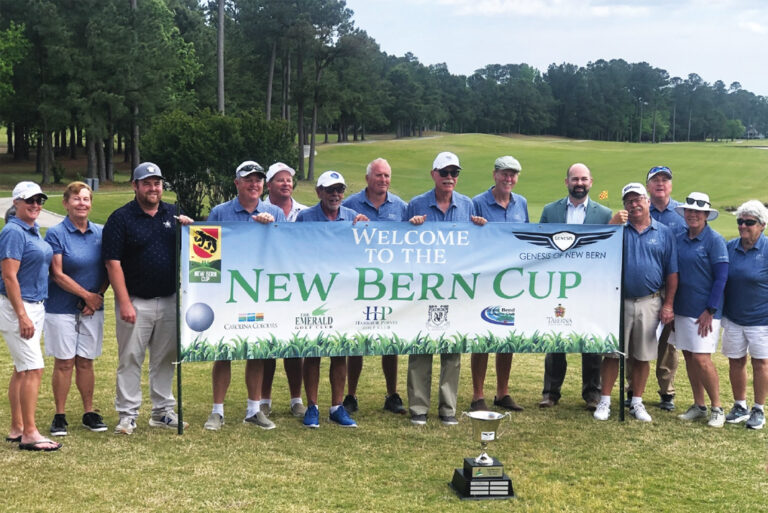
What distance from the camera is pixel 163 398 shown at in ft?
22.4

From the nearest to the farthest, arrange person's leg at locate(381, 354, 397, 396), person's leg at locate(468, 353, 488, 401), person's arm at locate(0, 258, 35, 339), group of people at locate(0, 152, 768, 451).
Result: person's arm at locate(0, 258, 35, 339) < group of people at locate(0, 152, 768, 451) < person's leg at locate(468, 353, 488, 401) < person's leg at locate(381, 354, 397, 396)

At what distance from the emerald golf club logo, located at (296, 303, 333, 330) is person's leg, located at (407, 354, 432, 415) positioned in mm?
851

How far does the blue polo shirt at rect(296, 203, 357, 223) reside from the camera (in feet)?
22.8

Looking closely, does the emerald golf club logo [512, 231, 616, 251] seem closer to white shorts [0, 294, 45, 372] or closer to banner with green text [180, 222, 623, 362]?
banner with green text [180, 222, 623, 362]

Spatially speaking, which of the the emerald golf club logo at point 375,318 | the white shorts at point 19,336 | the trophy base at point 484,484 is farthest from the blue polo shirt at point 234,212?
the trophy base at point 484,484

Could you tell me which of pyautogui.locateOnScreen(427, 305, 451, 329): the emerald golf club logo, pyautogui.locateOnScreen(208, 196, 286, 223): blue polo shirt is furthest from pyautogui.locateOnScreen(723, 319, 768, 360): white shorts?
pyautogui.locateOnScreen(208, 196, 286, 223): blue polo shirt

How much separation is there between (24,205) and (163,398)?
79.7 inches

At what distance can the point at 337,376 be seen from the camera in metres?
6.98

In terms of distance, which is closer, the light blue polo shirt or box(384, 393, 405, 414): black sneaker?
the light blue polo shirt

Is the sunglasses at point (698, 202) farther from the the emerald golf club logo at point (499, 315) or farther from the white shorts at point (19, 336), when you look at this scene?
the white shorts at point (19, 336)

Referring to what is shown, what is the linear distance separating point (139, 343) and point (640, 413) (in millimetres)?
4562

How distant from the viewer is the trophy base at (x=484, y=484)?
16.9ft

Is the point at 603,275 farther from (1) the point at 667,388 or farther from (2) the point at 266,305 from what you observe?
(2) the point at 266,305

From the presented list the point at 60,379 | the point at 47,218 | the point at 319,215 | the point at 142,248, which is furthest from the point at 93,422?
the point at 47,218
